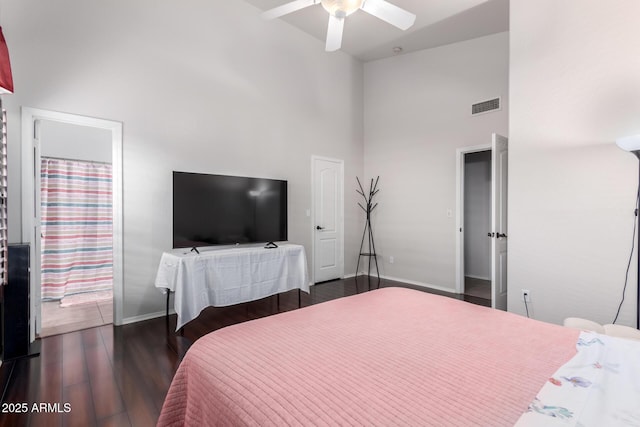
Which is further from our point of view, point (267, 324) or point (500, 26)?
point (500, 26)

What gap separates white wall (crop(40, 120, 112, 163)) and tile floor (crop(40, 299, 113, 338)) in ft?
6.18

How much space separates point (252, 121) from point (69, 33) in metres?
1.94

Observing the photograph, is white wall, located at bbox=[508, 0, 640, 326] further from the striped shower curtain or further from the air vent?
the striped shower curtain

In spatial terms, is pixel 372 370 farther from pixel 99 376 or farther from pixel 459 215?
pixel 459 215

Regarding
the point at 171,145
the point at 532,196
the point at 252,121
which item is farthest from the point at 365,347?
the point at 252,121

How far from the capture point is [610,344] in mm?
1284

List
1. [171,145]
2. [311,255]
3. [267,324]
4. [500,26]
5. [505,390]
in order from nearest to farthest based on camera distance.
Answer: [505,390] → [267,324] → [171,145] → [500,26] → [311,255]

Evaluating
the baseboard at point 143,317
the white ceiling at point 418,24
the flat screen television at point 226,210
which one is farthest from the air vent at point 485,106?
the baseboard at point 143,317

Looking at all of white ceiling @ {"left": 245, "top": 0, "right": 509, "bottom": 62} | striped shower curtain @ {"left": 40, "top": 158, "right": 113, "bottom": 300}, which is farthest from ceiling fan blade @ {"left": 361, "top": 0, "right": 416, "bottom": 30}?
striped shower curtain @ {"left": 40, "top": 158, "right": 113, "bottom": 300}

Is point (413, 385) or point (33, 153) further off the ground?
point (33, 153)

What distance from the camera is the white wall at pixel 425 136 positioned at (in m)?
4.31

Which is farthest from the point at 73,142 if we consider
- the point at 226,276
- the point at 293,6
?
the point at 293,6

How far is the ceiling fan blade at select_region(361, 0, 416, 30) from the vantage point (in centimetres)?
236

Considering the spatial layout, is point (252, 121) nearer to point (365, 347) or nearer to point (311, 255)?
point (311, 255)
